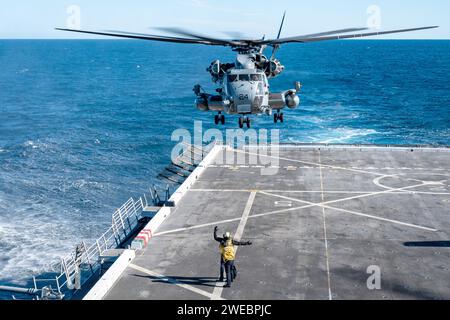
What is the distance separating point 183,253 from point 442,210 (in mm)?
15871

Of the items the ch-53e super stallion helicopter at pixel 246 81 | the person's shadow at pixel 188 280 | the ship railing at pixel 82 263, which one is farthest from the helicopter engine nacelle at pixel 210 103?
the person's shadow at pixel 188 280

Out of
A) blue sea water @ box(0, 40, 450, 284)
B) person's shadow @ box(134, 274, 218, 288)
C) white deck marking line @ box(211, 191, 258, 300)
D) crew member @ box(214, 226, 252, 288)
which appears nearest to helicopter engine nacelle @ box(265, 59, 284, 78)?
white deck marking line @ box(211, 191, 258, 300)

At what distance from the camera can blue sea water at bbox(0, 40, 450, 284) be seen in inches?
1879

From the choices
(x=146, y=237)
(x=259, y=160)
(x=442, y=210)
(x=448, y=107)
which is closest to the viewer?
(x=146, y=237)

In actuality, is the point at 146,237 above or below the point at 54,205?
above

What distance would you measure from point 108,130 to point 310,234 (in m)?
60.9

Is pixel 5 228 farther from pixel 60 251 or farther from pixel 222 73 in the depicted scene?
pixel 222 73

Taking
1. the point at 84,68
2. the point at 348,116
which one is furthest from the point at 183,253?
the point at 84,68

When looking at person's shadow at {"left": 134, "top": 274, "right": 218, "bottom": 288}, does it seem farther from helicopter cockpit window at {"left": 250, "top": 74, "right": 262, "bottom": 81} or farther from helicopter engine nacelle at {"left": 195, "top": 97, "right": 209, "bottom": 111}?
helicopter engine nacelle at {"left": 195, "top": 97, "right": 209, "bottom": 111}

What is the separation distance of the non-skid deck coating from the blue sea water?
1768cm

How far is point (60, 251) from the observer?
1629 inches

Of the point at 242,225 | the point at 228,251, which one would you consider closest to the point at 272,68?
the point at 242,225

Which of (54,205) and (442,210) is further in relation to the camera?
(54,205)

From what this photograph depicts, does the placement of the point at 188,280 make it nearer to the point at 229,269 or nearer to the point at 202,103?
the point at 229,269
